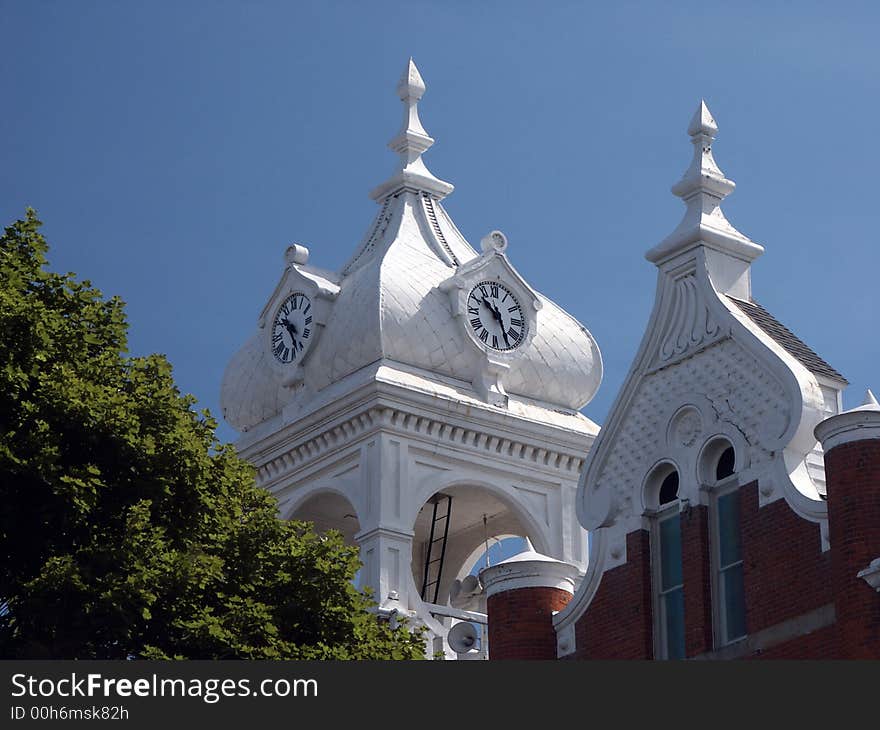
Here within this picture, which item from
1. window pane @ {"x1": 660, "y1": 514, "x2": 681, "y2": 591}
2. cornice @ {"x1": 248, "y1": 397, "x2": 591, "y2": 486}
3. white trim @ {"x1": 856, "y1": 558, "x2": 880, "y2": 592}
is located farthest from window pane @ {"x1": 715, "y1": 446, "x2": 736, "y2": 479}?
cornice @ {"x1": 248, "y1": 397, "x2": 591, "y2": 486}

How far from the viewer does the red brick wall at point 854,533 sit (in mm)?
36688

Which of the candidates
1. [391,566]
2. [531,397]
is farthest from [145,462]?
[531,397]

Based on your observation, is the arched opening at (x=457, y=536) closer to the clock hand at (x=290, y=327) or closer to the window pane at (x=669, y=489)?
the clock hand at (x=290, y=327)

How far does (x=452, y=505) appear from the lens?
218ft

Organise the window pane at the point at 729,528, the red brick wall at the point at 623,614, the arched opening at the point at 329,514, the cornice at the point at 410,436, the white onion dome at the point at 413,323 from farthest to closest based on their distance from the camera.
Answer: the arched opening at the point at 329,514, the white onion dome at the point at 413,323, the cornice at the point at 410,436, the red brick wall at the point at 623,614, the window pane at the point at 729,528

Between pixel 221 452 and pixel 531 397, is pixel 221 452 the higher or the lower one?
the lower one

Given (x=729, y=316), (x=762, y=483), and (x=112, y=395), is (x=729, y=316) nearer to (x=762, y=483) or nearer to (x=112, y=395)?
(x=762, y=483)

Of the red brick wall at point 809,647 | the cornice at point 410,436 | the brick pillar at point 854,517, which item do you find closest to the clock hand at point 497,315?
the cornice at point 410,436

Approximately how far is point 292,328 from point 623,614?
24.7 metres

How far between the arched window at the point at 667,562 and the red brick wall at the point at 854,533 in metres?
4.03

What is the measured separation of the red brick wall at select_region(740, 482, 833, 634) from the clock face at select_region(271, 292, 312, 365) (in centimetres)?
2575

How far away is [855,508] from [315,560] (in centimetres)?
816

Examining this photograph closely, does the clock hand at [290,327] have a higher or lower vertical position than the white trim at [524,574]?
higher

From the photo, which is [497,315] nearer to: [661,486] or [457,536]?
[457,536]
